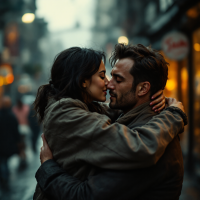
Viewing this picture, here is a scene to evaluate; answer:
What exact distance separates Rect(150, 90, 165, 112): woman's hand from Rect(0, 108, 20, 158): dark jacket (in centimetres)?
662

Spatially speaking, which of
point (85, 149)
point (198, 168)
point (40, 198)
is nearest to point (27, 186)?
point (198, 168)

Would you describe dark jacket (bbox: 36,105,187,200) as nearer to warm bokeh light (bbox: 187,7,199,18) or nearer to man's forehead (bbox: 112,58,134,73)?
man's forehead (bbox: 112,58,134,73)

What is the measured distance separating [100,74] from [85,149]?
2.95 ft

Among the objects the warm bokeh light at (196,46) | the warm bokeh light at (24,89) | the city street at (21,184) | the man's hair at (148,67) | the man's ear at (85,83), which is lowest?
the warm bokeh light at (24,89)

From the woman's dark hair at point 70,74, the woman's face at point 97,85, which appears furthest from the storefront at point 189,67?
the woman's dark hair at point 70,74

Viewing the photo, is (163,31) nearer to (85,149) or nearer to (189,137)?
(189,137)

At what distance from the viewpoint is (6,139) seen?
317 inches

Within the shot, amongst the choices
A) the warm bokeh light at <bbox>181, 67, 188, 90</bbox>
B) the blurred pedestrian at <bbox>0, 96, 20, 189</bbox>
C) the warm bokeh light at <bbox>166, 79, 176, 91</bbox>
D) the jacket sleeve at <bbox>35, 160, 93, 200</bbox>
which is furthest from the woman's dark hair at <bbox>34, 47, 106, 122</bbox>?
the warm bokeh light at <bbox>166, 79, 176, 91</bbox>

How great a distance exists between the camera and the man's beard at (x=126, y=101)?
8.11ft

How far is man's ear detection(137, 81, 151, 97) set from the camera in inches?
95.1

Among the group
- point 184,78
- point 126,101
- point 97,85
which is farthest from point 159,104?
point 184,78

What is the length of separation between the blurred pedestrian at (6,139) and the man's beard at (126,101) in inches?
240

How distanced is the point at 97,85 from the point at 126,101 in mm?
324

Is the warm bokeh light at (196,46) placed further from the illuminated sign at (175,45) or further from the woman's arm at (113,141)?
the woman's arm at (113,141)
